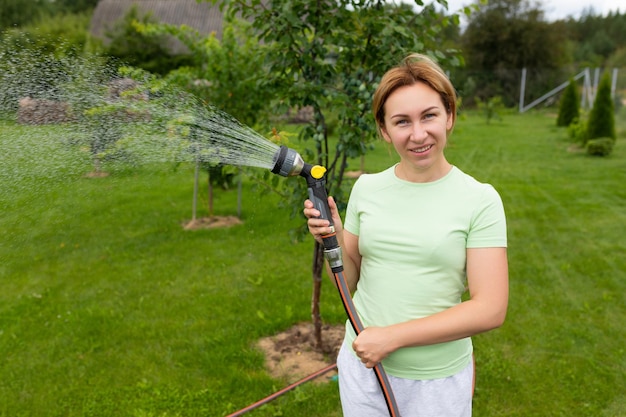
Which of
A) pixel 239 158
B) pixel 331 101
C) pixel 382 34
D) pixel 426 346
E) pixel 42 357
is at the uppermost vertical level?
pixel 382 34

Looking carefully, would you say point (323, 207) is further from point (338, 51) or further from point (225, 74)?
point (225, 74)

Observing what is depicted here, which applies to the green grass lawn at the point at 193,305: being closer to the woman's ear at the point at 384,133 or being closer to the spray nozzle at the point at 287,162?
the spray nozzle at the point at 287,162

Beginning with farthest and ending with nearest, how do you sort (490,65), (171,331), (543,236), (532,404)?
1. (490,65)
2. (543,236)
3. (171,331)
4. (532,404)

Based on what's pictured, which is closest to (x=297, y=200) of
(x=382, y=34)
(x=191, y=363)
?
(x=382, y=34)

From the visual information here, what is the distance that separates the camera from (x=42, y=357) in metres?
4.05

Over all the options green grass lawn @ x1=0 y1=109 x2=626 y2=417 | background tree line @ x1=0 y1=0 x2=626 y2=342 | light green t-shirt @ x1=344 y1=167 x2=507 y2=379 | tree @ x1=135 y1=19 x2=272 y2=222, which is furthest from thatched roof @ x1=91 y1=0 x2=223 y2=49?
light green t-shirt @ x1=344 y1=167 x2=507 y2=379

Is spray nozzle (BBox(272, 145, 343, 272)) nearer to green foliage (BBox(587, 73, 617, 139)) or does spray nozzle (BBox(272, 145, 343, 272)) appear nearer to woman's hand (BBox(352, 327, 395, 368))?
woman's hand (BBox(352, 327, 395, 368))

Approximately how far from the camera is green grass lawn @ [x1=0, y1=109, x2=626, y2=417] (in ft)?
11.3

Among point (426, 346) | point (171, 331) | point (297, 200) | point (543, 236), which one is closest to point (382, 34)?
point (297, 200)

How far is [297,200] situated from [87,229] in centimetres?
487

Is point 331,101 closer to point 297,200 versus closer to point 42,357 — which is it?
point 297,200

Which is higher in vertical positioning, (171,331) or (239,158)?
(239,158)

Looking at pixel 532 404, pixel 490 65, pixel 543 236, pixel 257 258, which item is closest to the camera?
pixel 532 404

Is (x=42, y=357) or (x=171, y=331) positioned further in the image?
(x=171, y=331)
